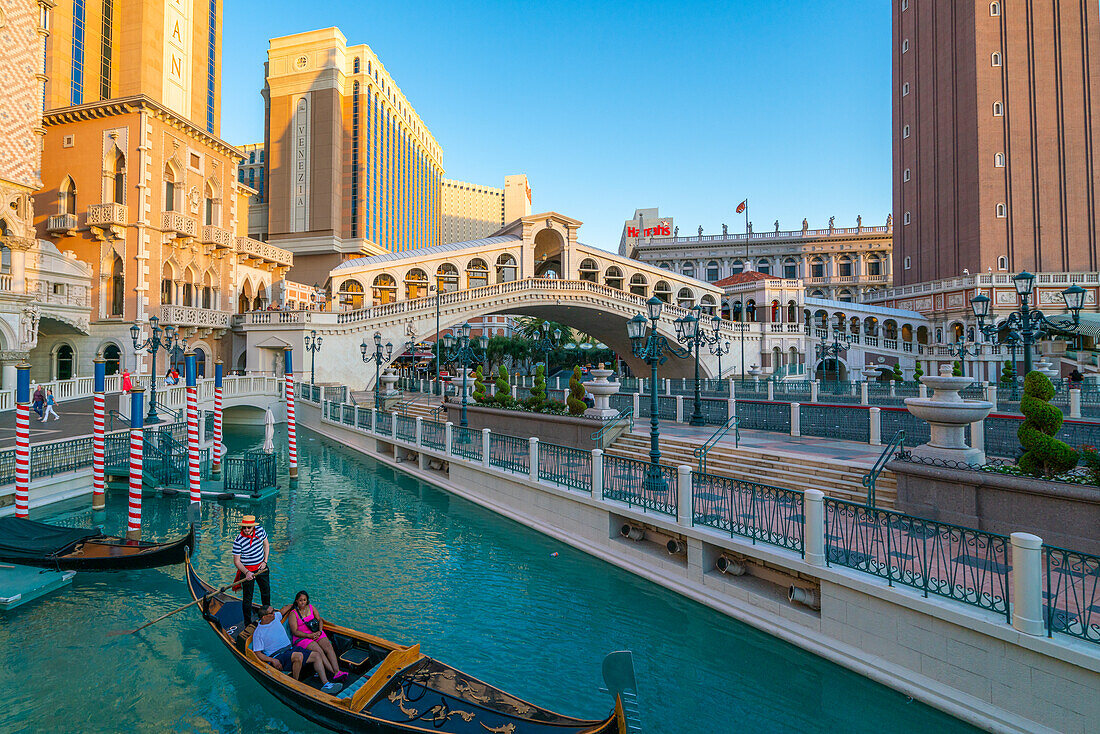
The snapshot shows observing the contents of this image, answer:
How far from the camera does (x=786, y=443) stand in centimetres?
1371

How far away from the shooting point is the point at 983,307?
53.6 feet

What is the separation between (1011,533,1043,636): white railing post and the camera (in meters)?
5.21

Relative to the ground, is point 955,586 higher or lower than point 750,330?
lower

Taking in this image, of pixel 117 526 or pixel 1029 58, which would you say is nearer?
pixel 117 526

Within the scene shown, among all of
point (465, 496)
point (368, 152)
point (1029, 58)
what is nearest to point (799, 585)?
point (465, 496)

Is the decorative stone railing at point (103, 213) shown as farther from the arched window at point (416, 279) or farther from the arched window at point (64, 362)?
the arched window at point (416, 279)

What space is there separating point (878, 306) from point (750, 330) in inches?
542

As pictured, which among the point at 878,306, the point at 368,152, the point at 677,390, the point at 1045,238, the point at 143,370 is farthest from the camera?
the point at 368,152

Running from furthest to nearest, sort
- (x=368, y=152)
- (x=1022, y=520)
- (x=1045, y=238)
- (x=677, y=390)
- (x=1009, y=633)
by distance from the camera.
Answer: (x=368, y=152), (x=1045, y=238), (x=677, y=390), (x=1022, y=520), (x=1009, y=633)

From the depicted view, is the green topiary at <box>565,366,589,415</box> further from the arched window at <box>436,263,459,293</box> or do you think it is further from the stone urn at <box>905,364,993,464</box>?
the arched window at <box>436,263,459,293</box>

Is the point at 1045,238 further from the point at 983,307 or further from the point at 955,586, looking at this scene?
the point at 955,586

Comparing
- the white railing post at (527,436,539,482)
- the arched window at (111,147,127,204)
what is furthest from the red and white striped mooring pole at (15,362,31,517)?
the arched window at (111,147,127,204)

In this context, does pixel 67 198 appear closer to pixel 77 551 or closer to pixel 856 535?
pixel 77 551

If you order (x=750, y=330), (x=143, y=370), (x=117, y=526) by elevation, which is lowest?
(x=117, y=526)
